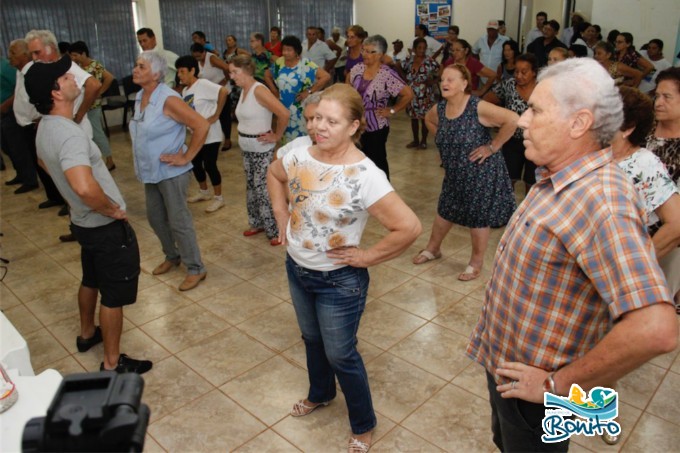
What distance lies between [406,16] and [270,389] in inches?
397

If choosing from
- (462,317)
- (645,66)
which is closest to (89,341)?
(462,317)

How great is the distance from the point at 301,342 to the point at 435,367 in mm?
754

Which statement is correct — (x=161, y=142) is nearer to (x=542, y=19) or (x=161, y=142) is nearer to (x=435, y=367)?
(x=435, y=367)

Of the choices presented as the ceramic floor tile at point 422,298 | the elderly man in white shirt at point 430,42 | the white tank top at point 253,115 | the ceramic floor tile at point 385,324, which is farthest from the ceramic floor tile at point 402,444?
the elderly man in white shirt at point 430,42

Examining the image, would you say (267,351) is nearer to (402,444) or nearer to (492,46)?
(402,444)

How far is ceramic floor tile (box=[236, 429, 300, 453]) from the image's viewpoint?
2.31 meters

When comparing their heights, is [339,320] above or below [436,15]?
below

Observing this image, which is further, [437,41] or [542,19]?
[437,41]

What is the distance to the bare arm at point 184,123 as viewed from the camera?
3329 millimetres

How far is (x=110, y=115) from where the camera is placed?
30.0ft

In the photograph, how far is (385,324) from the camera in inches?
127

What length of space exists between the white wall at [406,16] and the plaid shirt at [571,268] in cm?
962

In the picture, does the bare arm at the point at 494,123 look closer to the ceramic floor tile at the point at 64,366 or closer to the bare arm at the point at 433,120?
the bare arm at the point at 433,120

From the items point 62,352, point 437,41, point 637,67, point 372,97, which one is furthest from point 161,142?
point 437,41
